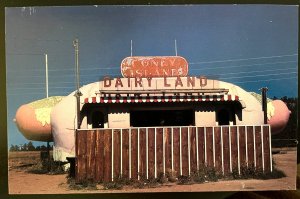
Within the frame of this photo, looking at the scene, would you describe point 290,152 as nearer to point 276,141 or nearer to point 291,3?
point 276,141

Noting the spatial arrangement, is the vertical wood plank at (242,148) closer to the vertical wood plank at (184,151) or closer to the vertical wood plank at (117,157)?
the vertical wood plank at (184,151)

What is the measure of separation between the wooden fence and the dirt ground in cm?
18

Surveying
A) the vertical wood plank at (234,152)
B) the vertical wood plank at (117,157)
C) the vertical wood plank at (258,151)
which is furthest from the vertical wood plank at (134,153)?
the vertical wood plank at (258,151)

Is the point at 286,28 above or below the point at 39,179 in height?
above

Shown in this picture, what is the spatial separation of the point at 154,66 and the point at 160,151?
1.21m

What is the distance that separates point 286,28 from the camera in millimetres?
7961

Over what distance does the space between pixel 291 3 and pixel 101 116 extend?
10.2ft

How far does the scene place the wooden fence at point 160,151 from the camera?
8.11 meters

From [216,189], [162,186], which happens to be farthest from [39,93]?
[216,189]

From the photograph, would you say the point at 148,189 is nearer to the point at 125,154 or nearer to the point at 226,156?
the point at 125,154

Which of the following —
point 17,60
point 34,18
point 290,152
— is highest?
point 34,18

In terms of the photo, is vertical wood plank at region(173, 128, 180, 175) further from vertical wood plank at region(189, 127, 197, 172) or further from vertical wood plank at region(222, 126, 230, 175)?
vertical wood plank at region(222, 126, 230, 175)

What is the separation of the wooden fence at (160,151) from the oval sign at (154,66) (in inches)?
31.2

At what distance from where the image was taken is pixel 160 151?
8148 millimetres
